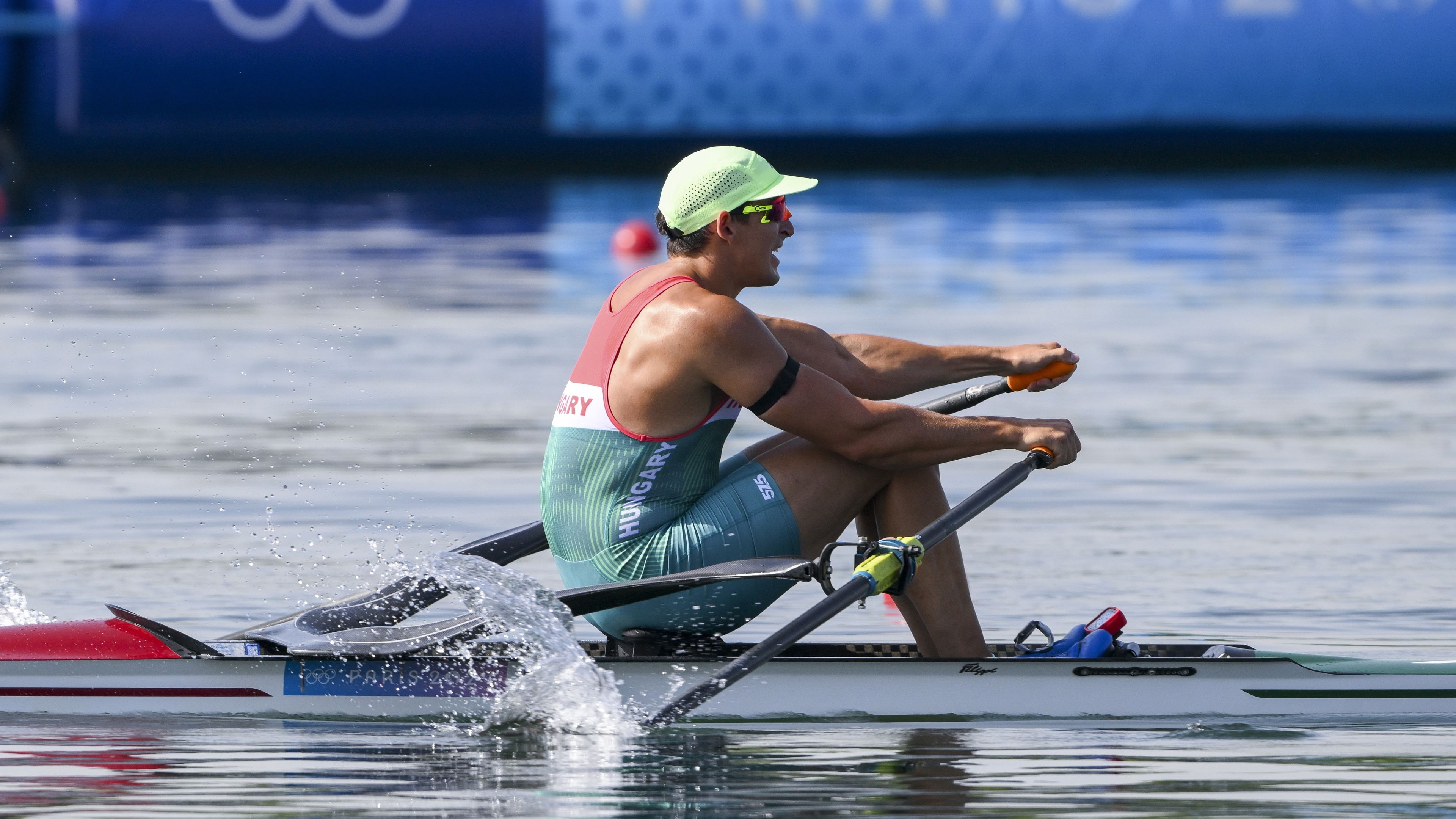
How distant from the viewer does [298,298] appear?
60.0ft

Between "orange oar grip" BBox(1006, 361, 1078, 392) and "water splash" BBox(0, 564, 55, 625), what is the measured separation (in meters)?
2.98

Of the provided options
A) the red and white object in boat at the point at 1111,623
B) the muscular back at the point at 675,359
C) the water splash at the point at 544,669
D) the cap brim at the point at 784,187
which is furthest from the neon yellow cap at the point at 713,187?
the red and white object in boat at the point at 1111,623

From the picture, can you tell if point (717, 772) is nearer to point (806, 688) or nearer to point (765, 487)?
point (806, 688)

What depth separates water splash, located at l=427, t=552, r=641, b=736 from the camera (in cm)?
621

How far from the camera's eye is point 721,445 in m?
6.37

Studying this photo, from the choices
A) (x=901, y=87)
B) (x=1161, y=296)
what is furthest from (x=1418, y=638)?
(x=901, y=87)

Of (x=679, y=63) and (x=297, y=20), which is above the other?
(x=297, y=20)

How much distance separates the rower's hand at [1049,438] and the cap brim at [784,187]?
822 mm

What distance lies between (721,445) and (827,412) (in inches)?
12.2

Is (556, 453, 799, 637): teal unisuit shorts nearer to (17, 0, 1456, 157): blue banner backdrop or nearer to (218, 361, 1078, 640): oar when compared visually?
(218, 361, 1078, 640): oar

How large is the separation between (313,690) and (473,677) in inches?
17.1

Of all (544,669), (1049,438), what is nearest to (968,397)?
(1049,438)

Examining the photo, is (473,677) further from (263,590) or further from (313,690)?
(263,590)

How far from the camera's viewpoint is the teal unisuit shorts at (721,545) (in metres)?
6.38
